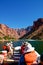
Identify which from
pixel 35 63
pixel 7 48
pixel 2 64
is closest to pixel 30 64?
pixel 35 63

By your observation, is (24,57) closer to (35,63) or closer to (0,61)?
(35,63)

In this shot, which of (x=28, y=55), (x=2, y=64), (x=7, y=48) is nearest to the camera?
(x=28, y=55)

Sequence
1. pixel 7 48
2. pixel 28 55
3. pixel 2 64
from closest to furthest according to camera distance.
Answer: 1. pixel 28 55
2. pixel 2 64
3. pixel 7 48

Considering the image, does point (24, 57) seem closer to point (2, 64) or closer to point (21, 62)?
point (21, 62)

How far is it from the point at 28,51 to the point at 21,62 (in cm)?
57

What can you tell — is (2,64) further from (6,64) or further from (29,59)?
(29,59)

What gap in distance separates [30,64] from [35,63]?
19 cm

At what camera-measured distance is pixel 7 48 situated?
1739 centimetres

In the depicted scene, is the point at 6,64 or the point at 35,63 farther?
the point at 6,64

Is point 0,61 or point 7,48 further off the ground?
point 7,48

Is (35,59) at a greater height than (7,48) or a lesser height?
lesser

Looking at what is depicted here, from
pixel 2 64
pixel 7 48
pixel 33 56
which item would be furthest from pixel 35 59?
pixel 7 48

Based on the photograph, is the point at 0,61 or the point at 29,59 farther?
the point at 0,61

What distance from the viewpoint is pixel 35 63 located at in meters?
8.73
